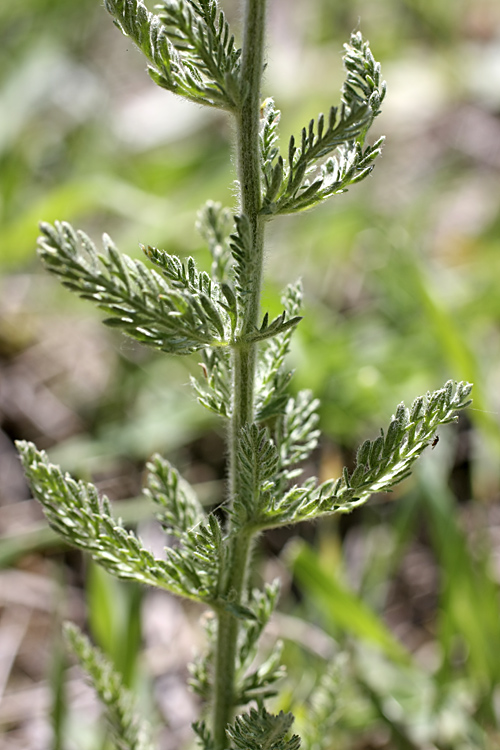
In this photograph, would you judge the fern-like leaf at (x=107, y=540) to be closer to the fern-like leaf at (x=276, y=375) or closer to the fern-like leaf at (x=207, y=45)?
the fern-like leaf at (x=276, y=375)

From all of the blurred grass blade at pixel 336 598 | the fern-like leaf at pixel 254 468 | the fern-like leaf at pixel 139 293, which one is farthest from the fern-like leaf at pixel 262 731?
the blurred grass blade at pixel 336 598

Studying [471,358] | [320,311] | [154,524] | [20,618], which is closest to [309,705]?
[154,524]

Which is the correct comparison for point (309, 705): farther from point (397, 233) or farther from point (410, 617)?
point (397, 233)

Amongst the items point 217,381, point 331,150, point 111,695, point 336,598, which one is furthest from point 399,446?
point 336,598

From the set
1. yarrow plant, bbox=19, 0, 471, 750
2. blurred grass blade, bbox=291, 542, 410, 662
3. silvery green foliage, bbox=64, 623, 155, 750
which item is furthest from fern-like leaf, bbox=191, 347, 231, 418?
blurred grass blade, bbox=291, 542, 410, 662

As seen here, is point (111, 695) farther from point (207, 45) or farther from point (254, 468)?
point (207, 45)

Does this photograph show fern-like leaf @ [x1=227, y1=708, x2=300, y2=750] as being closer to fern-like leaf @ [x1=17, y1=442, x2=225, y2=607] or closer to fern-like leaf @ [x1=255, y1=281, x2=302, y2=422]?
fern-like leaf @ [x1=17, y1=442, x2=225, y2=607]
